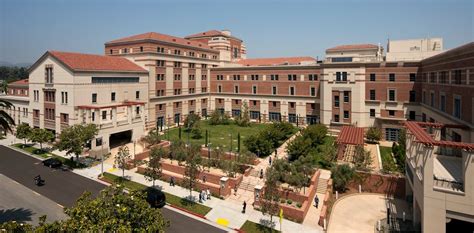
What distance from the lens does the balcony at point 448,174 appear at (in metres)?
19.6

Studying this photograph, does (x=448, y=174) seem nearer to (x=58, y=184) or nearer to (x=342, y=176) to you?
(x=342, y=176)

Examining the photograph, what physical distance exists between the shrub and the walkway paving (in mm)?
1276

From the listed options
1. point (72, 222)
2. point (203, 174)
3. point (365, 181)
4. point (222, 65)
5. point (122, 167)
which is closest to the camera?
point (72, 222)

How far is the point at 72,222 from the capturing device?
1242 cm

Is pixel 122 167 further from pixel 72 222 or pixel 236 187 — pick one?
pixel 72 222

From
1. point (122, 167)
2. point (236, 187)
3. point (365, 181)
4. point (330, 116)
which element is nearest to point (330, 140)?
point (330, 116)

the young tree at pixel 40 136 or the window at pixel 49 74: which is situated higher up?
the window at pixel 49 74

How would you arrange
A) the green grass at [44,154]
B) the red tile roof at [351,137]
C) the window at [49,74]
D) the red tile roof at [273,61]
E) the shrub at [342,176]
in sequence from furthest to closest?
the red tile roof at [273,61], the window at [49,74], the green grass at [44,154], the red tile roof at [351,137], the shrub at [342,176]

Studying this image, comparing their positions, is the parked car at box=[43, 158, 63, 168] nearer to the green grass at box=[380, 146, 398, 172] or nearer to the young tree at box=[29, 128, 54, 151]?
the young tree at box=[29, 128, 54, 151]

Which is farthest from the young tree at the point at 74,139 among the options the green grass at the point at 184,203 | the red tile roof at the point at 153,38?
the red tile roof at the point at 153,38

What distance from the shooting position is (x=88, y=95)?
148ft

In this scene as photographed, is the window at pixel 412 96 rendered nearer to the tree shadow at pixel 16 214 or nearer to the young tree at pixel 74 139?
the young tree at pixel 74 139

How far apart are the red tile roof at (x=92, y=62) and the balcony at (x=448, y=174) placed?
44870 mm

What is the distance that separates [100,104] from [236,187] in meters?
27.9
